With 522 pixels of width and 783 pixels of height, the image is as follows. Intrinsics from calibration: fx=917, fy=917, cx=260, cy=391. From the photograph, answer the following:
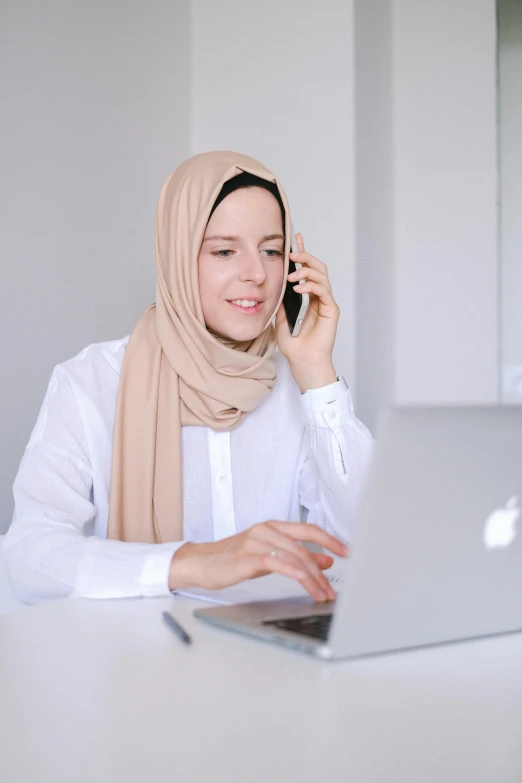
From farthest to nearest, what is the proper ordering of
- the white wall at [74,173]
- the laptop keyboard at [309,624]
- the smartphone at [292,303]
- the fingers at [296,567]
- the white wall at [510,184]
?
the white wall at [510,184] < the white wall at [74,173] < the smartphone at [292,303] < the fingers at [296,567] < the laptop keyboard at [309,624]

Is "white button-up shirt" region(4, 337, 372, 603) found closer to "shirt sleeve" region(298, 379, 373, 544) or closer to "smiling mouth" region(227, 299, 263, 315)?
"shirt sleeve" region(298, 379, 373, 544)

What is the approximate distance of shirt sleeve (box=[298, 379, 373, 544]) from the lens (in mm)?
1892

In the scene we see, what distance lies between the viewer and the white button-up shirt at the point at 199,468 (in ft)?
4.89

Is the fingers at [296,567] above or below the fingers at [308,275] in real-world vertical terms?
below

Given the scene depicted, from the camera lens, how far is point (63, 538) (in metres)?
1.42

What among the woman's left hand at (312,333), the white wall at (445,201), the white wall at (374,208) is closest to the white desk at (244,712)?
the woman's left hand at (312,333)

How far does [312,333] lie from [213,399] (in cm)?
28

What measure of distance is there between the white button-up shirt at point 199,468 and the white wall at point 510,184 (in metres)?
1.61

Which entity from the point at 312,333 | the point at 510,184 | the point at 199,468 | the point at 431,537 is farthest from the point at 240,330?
the point at 510,184

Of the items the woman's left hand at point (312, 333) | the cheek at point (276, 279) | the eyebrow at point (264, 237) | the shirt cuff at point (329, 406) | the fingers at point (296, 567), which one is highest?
the eyebrow at point (264, 237)

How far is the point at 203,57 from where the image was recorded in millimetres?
3186

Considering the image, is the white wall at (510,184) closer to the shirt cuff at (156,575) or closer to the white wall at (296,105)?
the white wall at (296,105)

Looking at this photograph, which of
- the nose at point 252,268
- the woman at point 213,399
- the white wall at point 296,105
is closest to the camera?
the woman at point 213,399

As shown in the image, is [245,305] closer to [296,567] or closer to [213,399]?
[213,399]
